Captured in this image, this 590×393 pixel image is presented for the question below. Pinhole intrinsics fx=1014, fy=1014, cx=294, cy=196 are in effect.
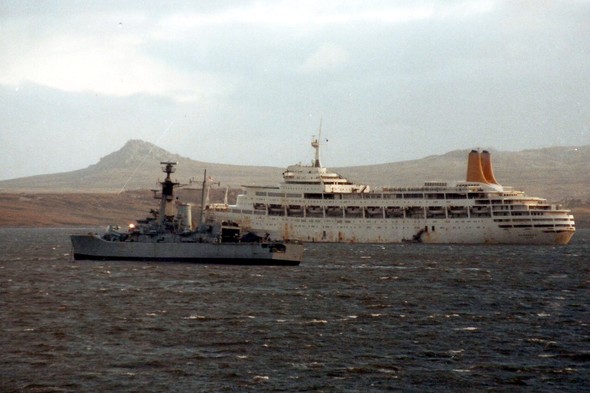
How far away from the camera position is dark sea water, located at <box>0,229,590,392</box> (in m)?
28.3

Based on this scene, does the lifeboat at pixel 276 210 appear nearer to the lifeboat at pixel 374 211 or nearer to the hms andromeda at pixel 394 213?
the hms andromeda at pixel 394 213

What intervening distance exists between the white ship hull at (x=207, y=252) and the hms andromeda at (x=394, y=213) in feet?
131

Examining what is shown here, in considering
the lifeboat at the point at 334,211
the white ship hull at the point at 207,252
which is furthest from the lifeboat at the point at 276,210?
the white ship hull at the point at 207,252

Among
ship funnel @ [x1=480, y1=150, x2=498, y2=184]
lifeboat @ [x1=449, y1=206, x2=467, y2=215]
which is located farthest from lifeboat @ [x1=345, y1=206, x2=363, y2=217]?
ship funnel @ [x1=480, y1=150, x2=498, y2=184]

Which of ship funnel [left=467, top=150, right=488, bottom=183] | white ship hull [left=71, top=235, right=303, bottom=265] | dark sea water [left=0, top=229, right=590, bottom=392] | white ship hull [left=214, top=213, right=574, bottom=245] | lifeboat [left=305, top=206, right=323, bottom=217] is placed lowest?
dark sea water [left=0, top=229, right=590, bottom=392]

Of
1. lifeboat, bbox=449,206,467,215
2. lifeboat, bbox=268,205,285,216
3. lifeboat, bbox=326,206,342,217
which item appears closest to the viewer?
lifeboat, bbox=449,206,467,215

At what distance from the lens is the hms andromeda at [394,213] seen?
11425 centimetres

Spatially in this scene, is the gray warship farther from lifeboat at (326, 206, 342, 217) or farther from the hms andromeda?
lifeboat at (326, 206, 342, 217)

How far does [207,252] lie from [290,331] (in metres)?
34.8

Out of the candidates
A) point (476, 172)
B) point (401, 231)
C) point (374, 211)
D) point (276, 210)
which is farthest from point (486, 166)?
point (276, 210)

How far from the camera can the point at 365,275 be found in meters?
65.5

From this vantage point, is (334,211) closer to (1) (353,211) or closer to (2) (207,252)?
(1) (353,211)

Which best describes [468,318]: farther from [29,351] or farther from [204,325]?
[29,351]

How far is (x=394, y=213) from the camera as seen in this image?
118 m
